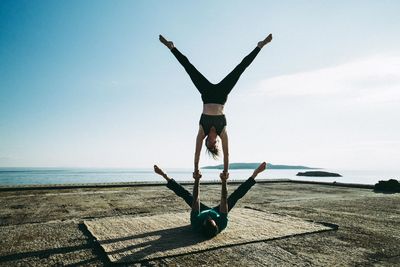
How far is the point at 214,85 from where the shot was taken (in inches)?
179

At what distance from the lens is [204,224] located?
3715 mm

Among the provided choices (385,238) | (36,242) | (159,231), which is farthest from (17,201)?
(385,238)

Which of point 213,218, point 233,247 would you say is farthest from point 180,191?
point 233,247

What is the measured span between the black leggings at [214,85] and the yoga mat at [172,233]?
2.03m

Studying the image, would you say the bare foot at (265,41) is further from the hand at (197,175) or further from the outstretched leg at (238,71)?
the hand at (197,175)

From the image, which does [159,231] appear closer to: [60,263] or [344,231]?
[60,263]

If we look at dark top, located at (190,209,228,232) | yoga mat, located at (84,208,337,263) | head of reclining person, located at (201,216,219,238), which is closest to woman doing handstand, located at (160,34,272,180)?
dark top, located at (190,209,228,232)

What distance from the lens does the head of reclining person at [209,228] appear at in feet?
12.0

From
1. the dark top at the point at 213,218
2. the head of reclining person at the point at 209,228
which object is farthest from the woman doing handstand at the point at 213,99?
the head of reclining person at the point at 209,228

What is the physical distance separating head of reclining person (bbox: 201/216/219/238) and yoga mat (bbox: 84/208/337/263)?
73 mm

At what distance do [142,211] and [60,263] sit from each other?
9.83 feet

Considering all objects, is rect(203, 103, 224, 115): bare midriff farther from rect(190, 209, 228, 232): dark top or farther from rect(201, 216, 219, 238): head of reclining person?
rect(201, 216, 219, 238): head of reclining person

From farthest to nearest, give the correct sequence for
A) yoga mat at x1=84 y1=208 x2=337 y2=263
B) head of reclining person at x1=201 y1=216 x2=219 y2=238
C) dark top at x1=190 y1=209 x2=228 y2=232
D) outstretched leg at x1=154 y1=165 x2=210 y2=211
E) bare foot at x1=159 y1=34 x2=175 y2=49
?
bare foot at x1=159 y1=34 x2=175 y2=49 → outstretched leg at x1=154 y1=165 x2=210 y2=211 → dark top at x1=190 y1=209 x2=228 y2=232 → head of reclining person at x1=201 y1=216 x2=219 y2=238 → yoga mat at x1=84 y1=208 x2=337 y2=263

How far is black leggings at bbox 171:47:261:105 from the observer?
4.51 metres
